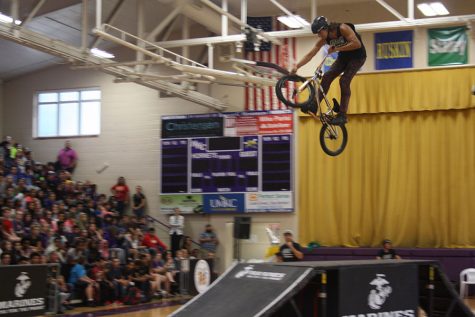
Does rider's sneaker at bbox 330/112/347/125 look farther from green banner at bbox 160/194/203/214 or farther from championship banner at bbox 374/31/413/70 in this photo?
green banner at bbox 160/194/203/214

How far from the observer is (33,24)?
18000 millimetres

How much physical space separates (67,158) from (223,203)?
5187 millimetres

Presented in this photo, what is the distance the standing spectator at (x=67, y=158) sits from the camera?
2083 cm

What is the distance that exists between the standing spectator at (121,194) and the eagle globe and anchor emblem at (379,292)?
1314 centimetres

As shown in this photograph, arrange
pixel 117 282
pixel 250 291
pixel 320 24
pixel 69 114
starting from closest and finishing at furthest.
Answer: pixel 250 291 < pixel 320 24 < pixel 117 282 < pixel 69 114

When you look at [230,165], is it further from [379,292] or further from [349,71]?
[379,292]

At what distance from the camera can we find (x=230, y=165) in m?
18.9

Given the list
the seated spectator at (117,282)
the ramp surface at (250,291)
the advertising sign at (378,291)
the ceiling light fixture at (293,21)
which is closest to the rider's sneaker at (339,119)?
the advertising sign at (378,291)

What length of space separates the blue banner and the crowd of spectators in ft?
2.58

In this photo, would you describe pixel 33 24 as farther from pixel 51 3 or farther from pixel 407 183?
pixel 407 183

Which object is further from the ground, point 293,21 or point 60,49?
point 293,21

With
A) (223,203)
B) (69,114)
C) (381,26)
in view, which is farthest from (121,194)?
(381,26)

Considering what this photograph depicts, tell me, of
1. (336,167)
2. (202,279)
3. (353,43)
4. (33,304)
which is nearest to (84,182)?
(202,279)

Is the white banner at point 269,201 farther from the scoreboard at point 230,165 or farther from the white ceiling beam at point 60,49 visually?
the white ceiling beam at point 60,49
